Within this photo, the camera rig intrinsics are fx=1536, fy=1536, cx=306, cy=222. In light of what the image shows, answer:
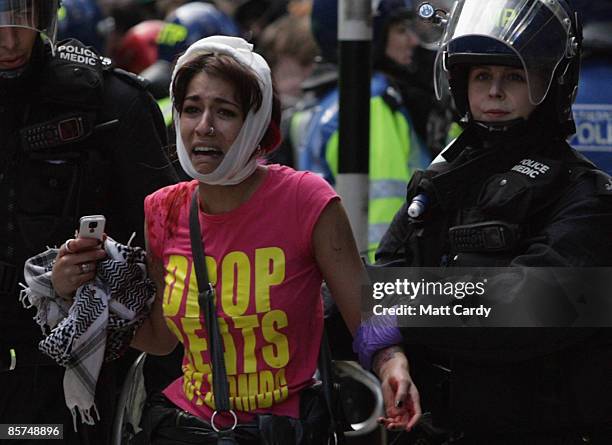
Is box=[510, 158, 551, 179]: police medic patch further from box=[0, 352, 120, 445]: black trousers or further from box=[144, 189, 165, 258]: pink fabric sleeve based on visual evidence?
box=[0, 352, 120, 445]: black trousers

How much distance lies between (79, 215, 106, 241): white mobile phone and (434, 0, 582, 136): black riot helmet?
110cm

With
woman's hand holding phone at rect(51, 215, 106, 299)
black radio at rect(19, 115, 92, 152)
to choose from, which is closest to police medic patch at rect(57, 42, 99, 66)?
black radio at rect(19, 115, 92, 152)

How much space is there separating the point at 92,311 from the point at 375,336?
79 centimetres

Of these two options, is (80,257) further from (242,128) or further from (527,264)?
(527,264)

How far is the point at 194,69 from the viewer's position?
419 cm

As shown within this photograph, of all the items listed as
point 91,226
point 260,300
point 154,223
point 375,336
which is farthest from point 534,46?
point 91,226

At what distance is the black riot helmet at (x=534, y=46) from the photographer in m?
4.30


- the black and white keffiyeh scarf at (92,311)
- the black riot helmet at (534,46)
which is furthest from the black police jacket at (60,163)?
the black riot helmet at (534,46)

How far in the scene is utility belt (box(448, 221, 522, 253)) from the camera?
4.08m

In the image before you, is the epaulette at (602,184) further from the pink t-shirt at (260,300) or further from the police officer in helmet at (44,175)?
the police officer in helmet at (44,175)

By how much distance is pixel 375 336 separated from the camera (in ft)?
13.8

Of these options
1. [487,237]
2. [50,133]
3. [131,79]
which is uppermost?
[131,79]

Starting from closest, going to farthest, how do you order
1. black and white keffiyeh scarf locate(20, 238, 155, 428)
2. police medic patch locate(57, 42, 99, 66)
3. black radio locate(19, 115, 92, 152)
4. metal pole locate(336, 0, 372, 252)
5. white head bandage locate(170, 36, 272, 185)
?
1. white head bandage locate(170, 36, 272, 185)
2. black and white keffiyeh scarf locate(20, 238, 155, 428)
3. black radio locate(19, 115, 92, 152)
4. police medic patch locate(57, 42, 99, 66)
5. metal pole locate(336, 0, 372, 252)

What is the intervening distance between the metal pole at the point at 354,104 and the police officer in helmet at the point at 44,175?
1.32 m
